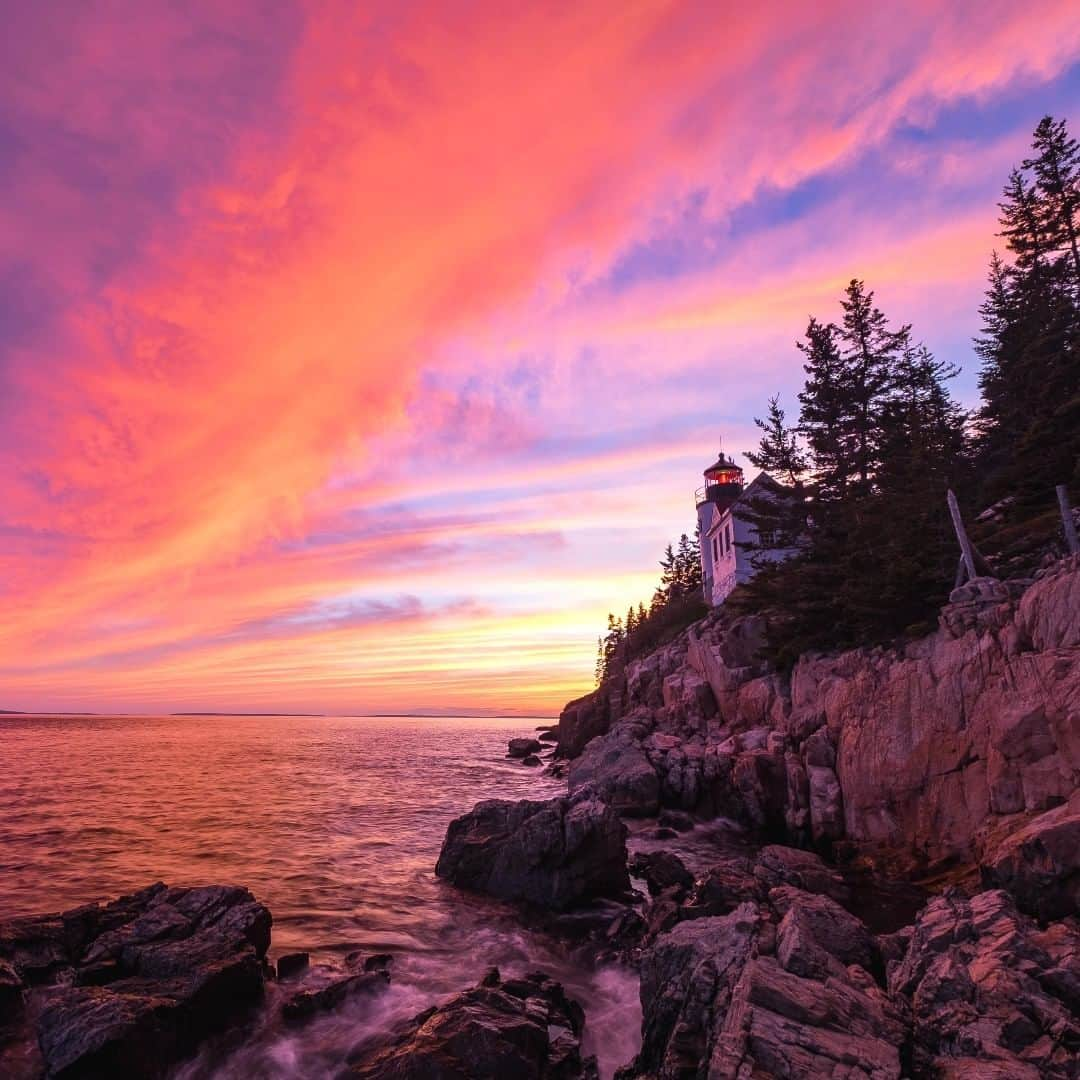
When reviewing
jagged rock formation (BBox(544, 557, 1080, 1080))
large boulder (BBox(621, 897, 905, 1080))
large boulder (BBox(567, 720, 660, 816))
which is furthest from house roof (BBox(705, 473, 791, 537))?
large boulder (BBox(621, 897, 905, 1080))

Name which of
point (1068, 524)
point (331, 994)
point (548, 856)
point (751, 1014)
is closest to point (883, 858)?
point (548, 856)

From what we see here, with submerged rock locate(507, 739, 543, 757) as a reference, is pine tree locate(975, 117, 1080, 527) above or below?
above

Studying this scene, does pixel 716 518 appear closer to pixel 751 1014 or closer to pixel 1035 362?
pixel 1035 362

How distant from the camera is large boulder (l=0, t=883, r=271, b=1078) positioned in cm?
970

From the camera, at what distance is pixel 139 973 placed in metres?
12.2

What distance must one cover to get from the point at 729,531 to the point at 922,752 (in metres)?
32.9

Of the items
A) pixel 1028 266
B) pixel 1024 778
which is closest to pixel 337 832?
pixel 1024 778

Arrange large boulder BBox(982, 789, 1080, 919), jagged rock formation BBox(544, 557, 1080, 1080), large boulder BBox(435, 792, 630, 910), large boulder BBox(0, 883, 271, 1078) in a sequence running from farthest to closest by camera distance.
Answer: large boulder BBox(435, 792, 630, 910), large boulder BBox(982, 789, 1080, 919), large boulder BBox(0, 883, 271, 1078), jagged rock formation BBox(544, 557, 1080, 1080)

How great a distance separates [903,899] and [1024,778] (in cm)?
442

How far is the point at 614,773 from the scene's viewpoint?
102 ft

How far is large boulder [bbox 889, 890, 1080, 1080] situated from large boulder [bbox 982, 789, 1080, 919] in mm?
872

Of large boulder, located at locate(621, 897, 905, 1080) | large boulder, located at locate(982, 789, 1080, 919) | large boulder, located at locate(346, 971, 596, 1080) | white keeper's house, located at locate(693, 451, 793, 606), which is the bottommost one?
large boulder, located at locate(346, 971, 596, 1080)

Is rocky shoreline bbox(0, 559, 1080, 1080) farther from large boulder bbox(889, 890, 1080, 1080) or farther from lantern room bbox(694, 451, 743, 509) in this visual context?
lantern room bbox(694, 451, 743, 509)

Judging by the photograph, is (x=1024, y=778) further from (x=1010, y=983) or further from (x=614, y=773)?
(x=614, y=773)
